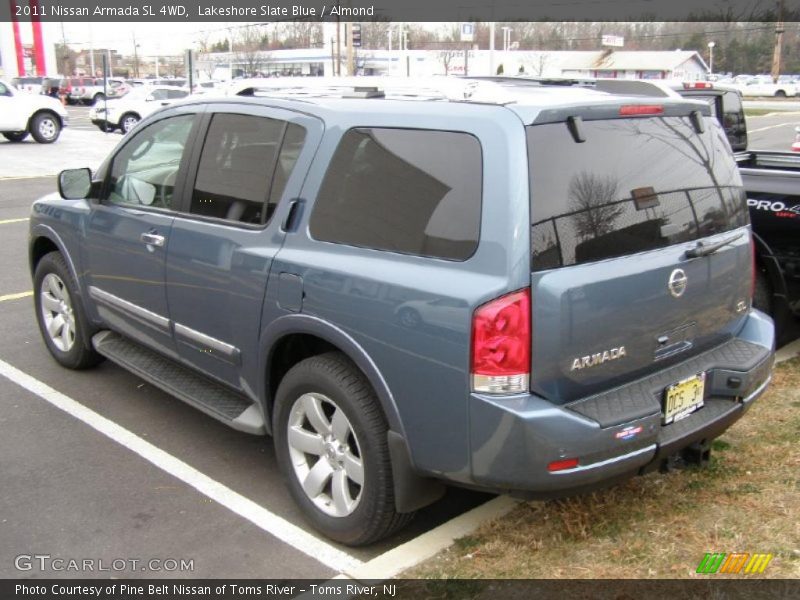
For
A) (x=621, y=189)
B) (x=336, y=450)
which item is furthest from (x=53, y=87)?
(x=621, y=189)

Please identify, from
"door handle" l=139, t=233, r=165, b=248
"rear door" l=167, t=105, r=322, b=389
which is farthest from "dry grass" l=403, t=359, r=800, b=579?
"door handle" l=139, t=233, r=165, b=248

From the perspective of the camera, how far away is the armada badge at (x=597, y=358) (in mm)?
2814

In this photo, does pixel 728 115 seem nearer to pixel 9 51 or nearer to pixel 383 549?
pixel 383 549

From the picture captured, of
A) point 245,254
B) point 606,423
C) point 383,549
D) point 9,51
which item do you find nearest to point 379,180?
point 245,254

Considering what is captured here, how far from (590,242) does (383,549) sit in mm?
1569

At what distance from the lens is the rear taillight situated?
2699 millimetres

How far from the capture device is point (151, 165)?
14.8ft

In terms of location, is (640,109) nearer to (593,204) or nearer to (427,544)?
(593,204)

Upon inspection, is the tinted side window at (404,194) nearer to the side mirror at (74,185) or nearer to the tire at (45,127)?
the side mirror at (74,185)

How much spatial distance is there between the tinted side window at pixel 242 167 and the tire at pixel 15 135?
20826mm

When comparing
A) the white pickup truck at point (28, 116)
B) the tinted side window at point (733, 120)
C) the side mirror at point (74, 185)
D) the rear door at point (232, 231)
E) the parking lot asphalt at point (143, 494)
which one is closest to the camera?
the parking lot asphalt at point (143, 494)

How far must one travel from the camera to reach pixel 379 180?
10.4 ft

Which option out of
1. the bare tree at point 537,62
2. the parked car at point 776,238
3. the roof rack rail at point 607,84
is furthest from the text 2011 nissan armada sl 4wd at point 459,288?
the bare tree at point 537,62

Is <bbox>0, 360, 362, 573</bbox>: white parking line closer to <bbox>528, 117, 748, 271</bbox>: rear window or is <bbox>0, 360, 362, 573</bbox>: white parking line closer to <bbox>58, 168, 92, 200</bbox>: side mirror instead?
<bbox>58, 168, 92, 200</bbox>: side mirror
